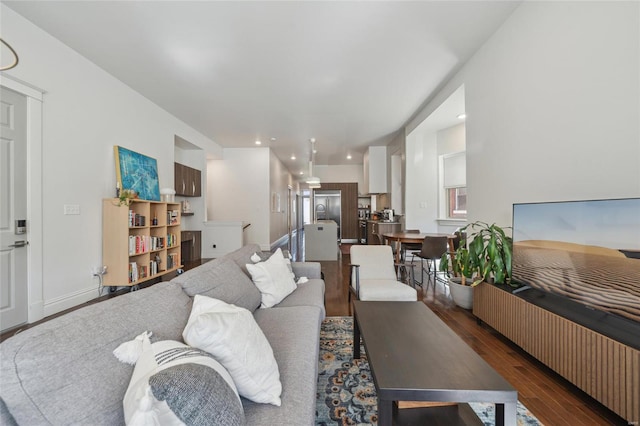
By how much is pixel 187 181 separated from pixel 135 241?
256cm

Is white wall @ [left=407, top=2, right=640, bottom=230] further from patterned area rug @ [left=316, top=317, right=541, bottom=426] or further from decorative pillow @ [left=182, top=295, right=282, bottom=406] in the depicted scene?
decorative pillow @ [left=182, top=295, right=282, bottom=406]

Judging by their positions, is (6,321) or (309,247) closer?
(6,321)

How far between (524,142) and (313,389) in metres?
2.80

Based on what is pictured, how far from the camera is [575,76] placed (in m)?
1.88

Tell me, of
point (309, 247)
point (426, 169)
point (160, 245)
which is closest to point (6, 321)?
point (160, 245)

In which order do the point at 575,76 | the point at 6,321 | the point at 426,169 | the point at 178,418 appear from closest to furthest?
the point at 178,418 → the point at 575,76 → the point at 6,321 → the point at 426,169

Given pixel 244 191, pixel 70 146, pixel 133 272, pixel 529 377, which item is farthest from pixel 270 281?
pixel 244 191

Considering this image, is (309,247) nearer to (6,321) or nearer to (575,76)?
(6,321)

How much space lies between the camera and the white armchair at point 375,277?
8.09ft

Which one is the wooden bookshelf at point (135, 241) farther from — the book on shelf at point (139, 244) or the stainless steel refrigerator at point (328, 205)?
Result: the stainless steel refrigerator at point (328, 205)

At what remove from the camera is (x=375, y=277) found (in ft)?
9.94

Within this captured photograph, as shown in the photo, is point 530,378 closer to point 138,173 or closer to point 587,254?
point 587,254

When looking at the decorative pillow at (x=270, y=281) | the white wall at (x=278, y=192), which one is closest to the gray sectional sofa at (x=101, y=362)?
the decorative pillow at (x=270, y=281)

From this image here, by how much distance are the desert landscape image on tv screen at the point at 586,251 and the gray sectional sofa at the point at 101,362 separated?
1.75 meters
